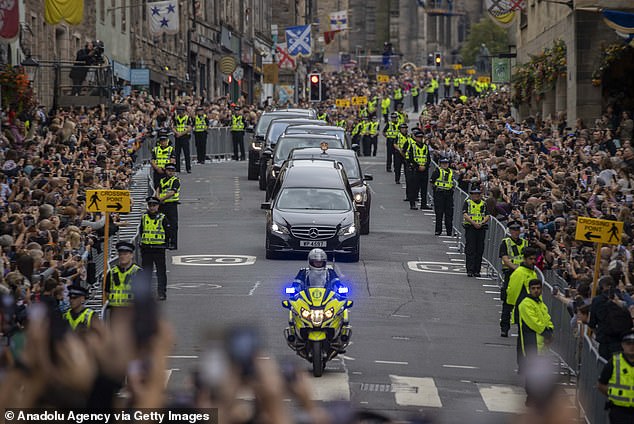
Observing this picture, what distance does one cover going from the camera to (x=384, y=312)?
75.7 ft

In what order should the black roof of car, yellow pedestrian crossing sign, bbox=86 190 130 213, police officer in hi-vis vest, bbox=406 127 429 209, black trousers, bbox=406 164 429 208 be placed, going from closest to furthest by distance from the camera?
yellow pedestrian crossing sign, bbox=86 190 130 213 < the black roof of car < police officer in hi-vis vest, bbox=406 127 429 209 < black trousers, bbox=406 164 429 208

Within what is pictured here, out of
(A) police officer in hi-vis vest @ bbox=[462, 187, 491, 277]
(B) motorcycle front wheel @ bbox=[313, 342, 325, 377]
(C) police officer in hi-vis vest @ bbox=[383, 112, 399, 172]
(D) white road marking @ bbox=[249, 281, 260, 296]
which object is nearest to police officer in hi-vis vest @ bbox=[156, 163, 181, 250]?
(D) white road marking @ bbox=[249, 281, 260, 296]

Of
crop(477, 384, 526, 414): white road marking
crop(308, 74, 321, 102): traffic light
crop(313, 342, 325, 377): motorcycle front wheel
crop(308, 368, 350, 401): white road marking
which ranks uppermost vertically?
crop(308, 74, 321, 102): traffic light

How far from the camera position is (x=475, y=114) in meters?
48.7

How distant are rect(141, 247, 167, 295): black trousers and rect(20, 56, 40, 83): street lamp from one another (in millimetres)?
14178

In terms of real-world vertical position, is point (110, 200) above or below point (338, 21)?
below

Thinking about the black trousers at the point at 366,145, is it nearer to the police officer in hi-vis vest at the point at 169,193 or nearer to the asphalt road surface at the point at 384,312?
the asphalt road surface at the point at 384,312

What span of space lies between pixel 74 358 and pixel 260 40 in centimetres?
9274

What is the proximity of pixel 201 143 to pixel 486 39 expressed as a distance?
87848mm

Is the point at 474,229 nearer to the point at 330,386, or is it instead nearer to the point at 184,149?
the point at 330,386

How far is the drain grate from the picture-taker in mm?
17375

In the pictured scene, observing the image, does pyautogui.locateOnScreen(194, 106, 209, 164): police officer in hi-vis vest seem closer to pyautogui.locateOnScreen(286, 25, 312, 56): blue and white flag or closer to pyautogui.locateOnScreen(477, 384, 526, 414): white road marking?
pyautogui.locateOnScreen(286, 25, 312, 56): blue and white flag

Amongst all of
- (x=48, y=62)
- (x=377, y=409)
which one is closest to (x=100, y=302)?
(x=377, y=409)

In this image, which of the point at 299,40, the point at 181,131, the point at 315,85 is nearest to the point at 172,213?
the point at 181,131
